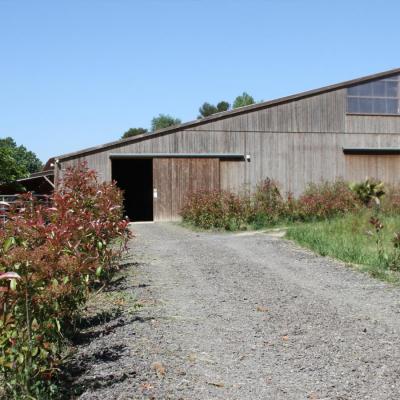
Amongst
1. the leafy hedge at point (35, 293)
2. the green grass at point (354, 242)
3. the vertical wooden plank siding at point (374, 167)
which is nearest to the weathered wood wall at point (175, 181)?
the vertical wooden plank siding at point (374, 167)

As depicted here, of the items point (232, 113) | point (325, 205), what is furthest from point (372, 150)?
point (325, 205)

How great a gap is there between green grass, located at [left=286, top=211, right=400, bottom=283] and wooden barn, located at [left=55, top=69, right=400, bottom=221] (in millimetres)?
6087

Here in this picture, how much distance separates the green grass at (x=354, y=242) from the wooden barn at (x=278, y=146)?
6.09 metres

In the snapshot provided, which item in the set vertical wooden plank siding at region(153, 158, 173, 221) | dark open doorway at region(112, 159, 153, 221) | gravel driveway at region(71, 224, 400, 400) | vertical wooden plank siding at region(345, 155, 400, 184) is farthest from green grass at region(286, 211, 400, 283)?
dark open doorway at region(112, 159, 153, 221)

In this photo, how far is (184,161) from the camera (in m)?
20.5

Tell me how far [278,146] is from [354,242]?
33.7ft

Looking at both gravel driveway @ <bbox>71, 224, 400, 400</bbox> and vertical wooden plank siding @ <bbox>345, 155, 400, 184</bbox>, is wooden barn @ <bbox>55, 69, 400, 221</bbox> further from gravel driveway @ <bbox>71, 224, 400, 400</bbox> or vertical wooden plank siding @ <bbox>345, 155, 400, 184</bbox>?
gravel driveway @ <bbox>71, 224, 400, 400</bbox>

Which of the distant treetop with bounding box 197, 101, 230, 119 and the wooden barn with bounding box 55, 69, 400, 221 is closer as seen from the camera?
the wooden barn with bounding box 55, 69, 400, 221

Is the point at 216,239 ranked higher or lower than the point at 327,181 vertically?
lower

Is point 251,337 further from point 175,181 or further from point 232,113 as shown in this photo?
point 232,113

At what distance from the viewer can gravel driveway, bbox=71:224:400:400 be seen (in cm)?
423

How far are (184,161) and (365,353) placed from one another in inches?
628

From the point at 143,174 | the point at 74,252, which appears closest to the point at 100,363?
the point at 74,252

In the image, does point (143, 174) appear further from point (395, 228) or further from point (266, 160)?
point (395, 228)
